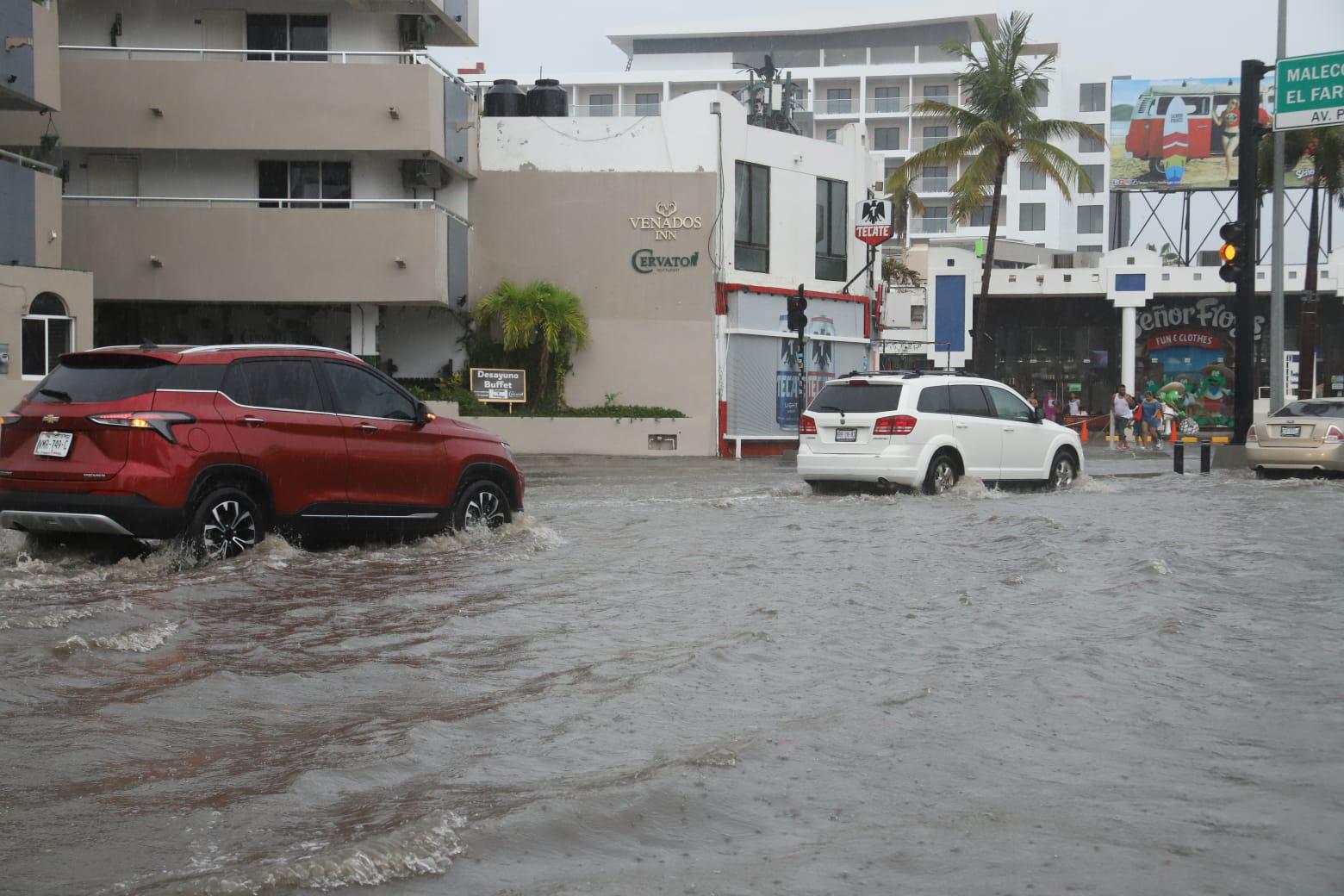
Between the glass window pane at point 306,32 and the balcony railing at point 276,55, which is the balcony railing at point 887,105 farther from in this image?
the glass window pane at point 306,32

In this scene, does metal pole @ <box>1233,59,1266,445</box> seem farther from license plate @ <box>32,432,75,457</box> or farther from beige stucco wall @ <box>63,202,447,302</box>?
license plate @ <box>32,432,75,457</box>

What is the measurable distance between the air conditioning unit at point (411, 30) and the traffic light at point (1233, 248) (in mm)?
→ 17353

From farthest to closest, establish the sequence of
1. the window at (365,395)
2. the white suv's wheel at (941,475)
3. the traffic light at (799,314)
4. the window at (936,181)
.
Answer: the window at (936,181)
the traffic light at (799,314)
the white suv's wheel at (941,475)
the window at (365,395)

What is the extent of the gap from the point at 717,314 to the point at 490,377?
210 inches

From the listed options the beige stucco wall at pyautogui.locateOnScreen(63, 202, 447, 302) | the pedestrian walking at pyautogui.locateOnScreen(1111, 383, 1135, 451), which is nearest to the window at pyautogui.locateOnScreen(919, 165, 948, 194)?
the pedestrian walking at pyautogui.locateOnScreen(1111, 383, 1135, 451)

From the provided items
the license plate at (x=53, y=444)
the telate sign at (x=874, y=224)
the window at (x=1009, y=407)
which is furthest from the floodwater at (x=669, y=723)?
the telate sign at (x=874, y=224)

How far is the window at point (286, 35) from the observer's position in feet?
99.7

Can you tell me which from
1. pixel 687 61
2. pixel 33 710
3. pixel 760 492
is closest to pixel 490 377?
pixel 760 492

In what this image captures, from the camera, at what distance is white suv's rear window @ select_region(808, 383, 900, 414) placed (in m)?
18.3

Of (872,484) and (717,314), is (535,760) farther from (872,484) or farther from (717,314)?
(717,314)

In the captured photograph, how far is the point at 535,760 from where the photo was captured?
5.70m

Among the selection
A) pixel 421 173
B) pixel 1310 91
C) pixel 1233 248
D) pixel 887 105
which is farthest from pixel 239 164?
pixel 887 105

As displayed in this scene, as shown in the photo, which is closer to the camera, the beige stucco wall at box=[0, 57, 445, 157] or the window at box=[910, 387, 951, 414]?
the window at box=[910, 387, 951, 414]

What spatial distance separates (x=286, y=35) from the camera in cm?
3053
